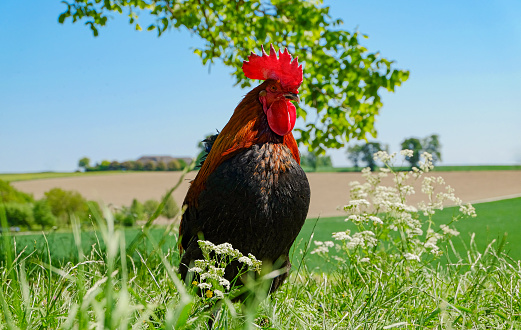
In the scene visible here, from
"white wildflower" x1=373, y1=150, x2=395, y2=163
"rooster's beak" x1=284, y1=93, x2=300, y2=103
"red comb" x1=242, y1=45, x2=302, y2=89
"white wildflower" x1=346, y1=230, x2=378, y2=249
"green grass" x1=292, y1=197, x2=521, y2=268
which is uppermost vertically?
"red comb" x1=242, y1=45, x2=302, y2=89

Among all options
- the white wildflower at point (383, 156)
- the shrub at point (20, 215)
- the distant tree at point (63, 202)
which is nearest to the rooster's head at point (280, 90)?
the white wildflower at point (383, 156)

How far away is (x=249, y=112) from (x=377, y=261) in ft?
4.95

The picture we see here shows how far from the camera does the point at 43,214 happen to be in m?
8.54

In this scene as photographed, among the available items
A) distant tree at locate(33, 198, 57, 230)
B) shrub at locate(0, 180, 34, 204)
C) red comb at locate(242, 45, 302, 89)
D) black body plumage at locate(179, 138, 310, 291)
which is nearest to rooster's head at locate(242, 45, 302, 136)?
red comb at locate(242, 45, 302, 89)

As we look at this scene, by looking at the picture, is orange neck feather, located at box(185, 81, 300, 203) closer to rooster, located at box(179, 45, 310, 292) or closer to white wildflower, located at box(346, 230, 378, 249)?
Answer: rooster, located at box(179, 45, 310, 292)

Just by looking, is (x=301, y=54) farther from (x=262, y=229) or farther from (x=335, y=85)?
(x=262, y=229)

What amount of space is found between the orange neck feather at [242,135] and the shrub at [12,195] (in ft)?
24.2

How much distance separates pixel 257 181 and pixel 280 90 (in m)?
0.64

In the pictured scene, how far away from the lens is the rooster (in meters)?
2.46

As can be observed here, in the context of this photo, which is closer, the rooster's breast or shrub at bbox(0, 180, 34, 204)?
the rooster's breast

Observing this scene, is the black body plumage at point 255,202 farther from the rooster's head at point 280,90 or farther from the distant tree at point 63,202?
the distant tree at point 63,202

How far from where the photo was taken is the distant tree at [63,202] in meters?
8.69

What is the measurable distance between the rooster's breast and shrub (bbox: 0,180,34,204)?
758cm

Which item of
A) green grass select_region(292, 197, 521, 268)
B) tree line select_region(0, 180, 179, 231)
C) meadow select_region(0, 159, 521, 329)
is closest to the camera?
meadow select_region(0, 159, 521, 329)
